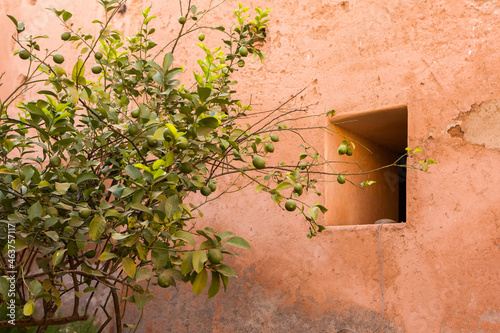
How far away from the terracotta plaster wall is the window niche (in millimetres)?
118

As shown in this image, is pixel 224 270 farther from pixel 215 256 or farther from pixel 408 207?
pixel 408 207

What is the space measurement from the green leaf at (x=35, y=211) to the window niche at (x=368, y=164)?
1594 millimetres

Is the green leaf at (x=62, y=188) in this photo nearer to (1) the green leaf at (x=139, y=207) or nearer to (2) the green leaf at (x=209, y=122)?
(1) the green leaf at (x=139, y=207)

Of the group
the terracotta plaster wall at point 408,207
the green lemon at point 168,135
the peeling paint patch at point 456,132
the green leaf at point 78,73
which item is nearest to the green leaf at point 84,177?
the green leaf at point 78,73

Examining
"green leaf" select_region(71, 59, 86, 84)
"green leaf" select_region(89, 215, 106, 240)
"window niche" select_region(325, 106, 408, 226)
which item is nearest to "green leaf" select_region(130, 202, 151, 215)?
"green leaf" select_region(89, 215, 106, 240)

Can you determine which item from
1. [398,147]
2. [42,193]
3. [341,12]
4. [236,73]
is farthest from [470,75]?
[42,193]

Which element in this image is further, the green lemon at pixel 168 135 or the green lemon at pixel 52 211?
the green lemon at pixel 52 211

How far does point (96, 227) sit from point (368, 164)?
2.53m

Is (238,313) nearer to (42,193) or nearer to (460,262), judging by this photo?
(460,262)

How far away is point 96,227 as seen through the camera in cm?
176

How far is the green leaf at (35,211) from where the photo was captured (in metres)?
1.83

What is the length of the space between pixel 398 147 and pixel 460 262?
1594mm

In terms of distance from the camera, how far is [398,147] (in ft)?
13.6

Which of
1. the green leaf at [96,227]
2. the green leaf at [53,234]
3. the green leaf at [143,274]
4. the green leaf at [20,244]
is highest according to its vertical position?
the green leaf at [96,227]
